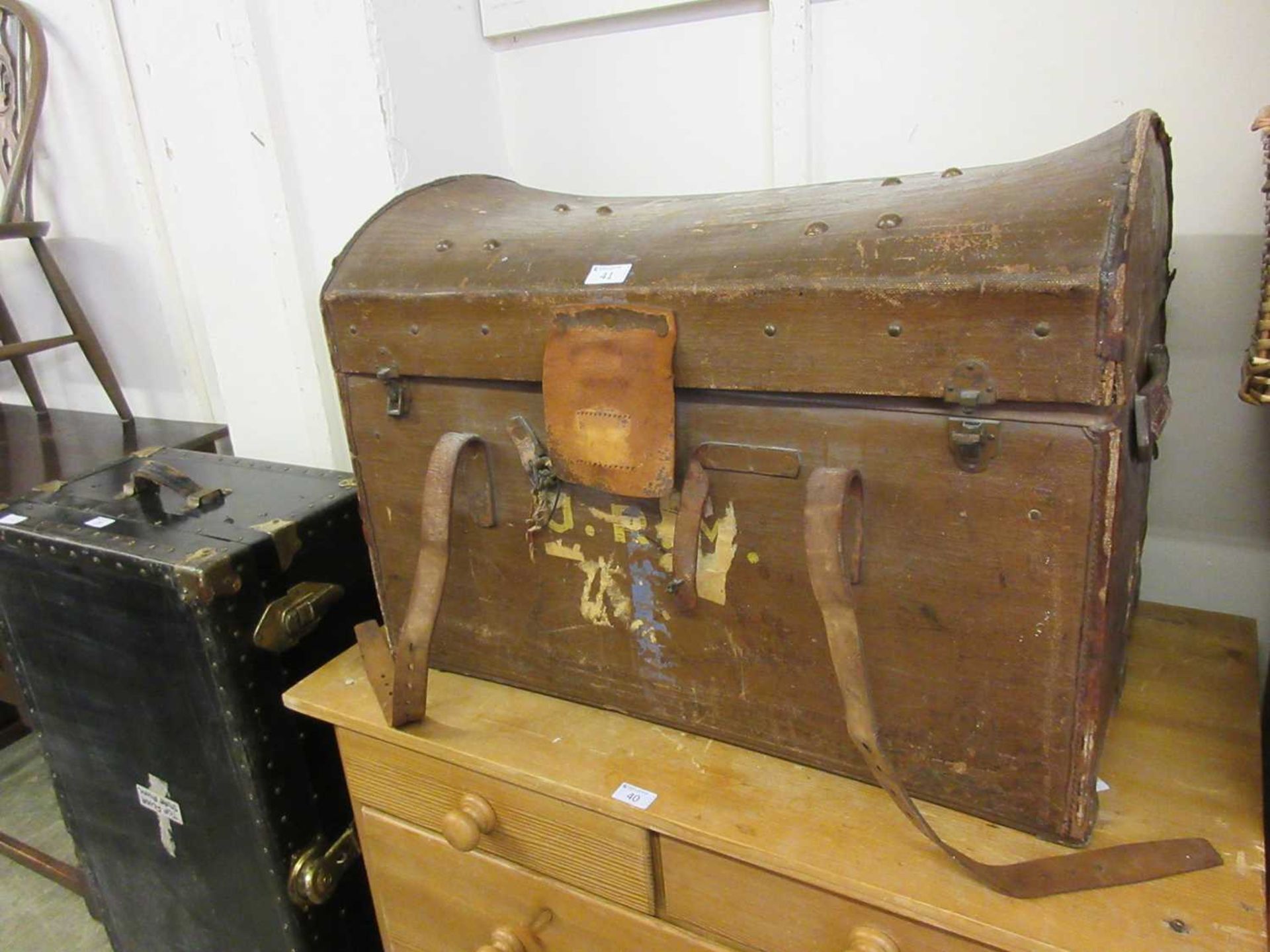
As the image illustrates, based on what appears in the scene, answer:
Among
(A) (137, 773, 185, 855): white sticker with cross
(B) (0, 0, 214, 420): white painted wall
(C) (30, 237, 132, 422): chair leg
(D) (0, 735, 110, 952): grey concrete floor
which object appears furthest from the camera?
(C) (30, 237, 132, 422): chair leg

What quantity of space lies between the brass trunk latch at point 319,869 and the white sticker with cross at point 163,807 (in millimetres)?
202

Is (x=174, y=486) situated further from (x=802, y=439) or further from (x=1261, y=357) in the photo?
(x=1261, y=357)

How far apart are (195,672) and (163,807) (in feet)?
Answer: 0.99

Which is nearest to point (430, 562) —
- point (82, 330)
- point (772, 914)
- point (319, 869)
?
point (772, 914)

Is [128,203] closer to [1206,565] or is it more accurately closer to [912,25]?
[912,25]

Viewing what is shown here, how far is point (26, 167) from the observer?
1.99 meters

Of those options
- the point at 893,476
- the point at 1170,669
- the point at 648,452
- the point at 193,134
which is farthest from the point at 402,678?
the point at 193,134

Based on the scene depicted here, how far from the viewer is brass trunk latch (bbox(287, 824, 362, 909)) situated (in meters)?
1.26

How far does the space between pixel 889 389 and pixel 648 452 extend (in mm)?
241

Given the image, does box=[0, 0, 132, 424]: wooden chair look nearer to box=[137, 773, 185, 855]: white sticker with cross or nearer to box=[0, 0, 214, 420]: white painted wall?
box=[0, 0, 214, 420]: white painted wall

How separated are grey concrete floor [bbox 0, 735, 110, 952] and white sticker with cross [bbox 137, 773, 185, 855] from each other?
2.33 feet

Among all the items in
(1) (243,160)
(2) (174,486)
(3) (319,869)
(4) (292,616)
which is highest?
(1) (243,160)

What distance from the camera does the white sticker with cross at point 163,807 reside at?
4.30ft

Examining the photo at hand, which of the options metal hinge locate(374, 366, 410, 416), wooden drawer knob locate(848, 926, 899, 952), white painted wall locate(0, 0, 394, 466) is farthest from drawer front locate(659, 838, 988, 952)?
white painted wall locate(0, 0, 394, 466)
